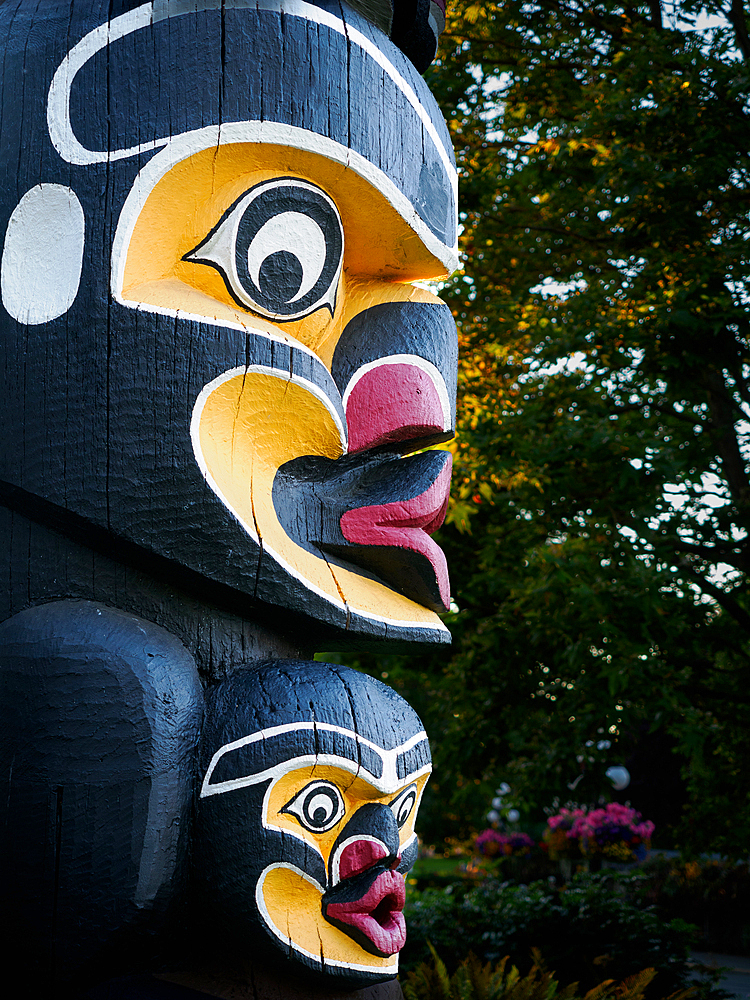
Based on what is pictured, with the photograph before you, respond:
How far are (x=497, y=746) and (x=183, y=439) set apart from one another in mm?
5503

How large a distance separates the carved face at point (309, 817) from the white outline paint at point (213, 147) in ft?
2.26

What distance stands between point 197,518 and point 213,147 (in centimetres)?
68

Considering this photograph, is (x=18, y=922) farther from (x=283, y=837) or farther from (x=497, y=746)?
(x=497, y=746)

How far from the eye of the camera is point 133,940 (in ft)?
4.71

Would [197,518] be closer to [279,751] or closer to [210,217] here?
[279,751]

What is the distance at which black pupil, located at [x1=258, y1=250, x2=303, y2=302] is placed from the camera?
172 cm

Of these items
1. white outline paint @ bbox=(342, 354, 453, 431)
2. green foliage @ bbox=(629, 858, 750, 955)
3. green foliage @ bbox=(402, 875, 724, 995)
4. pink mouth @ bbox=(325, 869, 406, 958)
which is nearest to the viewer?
pink mouth @ bbox=(325, 869, 406, 958)

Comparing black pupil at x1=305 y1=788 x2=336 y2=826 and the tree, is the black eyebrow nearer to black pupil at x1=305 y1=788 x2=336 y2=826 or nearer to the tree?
black pupil at x1=305 y1=788 x2=336 y2=826

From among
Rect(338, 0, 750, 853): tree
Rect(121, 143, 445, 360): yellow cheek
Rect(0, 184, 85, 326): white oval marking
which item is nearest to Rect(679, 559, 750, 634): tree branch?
Rect(338, 0, 750, 853): tree

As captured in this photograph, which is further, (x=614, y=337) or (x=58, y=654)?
(x=614, y=337)

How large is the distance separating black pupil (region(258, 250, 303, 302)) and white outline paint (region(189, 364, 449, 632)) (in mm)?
184

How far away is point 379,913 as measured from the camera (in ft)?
5.41

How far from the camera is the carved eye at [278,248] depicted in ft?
5.56

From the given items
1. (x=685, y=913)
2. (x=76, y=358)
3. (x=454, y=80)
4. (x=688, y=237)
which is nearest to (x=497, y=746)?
(x=688, y=237)
